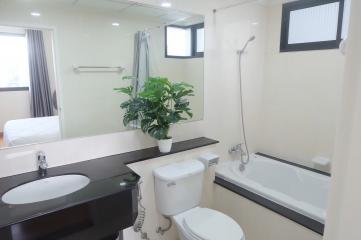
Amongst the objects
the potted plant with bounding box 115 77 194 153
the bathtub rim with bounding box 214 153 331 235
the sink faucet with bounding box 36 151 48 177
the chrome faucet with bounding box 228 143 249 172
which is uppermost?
the potted plant with bounding box 115 77 194 153

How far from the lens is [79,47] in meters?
1.67

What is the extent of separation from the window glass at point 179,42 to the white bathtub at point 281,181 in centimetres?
A: 122

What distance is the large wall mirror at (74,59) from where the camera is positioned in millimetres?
1445

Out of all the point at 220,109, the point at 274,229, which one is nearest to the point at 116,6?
the point at 220,109

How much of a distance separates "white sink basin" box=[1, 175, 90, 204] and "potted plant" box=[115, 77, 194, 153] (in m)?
0.57

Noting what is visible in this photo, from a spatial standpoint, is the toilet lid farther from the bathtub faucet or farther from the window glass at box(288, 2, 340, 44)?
the window glass at box(288, 2, 340, 44)

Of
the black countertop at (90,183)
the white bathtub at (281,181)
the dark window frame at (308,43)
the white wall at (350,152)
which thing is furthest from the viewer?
the dark window frame at (308,43)

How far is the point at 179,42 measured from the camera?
223 cm

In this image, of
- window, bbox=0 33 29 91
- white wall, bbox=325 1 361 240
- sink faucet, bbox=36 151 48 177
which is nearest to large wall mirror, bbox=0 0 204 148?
window, bbox=0 33 29 91

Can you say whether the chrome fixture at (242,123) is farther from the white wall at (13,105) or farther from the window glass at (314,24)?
the white wall at (13,105)

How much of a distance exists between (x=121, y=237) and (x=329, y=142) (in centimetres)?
215

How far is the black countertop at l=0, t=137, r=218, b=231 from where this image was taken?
1109 millimetres

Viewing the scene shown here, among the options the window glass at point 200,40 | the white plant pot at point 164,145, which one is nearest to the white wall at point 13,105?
the white plant pot at point 164,145

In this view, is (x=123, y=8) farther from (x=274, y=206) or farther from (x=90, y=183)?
(x=274, y=206)
